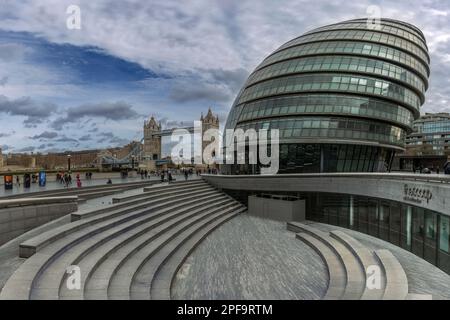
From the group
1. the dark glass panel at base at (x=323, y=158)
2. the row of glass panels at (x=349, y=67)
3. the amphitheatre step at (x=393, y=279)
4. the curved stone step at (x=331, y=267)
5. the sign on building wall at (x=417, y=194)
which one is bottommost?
the curved stone step at (x=331, y=267)

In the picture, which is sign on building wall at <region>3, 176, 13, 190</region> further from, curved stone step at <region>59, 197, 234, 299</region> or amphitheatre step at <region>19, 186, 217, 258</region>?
curved stone step at <region>59, 197, 234, 299</region>

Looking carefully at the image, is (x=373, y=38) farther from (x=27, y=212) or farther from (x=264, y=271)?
(x=27, y=212)

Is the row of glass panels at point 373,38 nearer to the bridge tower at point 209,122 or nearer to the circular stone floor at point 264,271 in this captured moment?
the circular stone floor at point 264,271

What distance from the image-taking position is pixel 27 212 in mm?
16328

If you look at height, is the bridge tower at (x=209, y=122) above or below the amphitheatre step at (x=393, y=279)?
above

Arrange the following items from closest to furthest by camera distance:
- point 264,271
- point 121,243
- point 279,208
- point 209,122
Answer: point 121,243
point 264,271
point 279,208
point 209,122

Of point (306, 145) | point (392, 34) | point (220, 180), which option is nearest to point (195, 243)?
point (220, 180)

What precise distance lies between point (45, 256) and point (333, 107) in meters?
36.1

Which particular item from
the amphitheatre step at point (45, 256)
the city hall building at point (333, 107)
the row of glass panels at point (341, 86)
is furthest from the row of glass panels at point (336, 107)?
the amphitheatre step at point (45, 256)

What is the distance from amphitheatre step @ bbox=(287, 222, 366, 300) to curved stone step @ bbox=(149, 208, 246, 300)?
23.9 feet

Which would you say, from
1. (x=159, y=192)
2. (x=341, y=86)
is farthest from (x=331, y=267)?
(x=341, y=86)

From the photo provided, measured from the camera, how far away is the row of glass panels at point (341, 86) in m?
39.8

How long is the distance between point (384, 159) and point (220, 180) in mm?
24255
